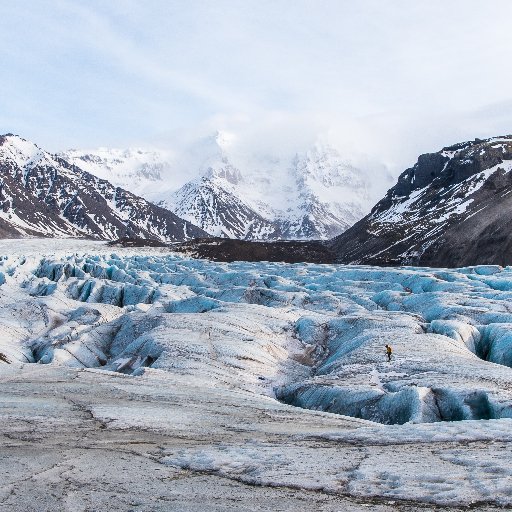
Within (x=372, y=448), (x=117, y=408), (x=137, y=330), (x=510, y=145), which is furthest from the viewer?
(x=510, y=145)

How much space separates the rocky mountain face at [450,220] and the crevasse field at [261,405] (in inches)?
2074

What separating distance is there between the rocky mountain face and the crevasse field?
52.7m

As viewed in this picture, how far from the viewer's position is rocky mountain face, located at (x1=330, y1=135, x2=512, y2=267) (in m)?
108

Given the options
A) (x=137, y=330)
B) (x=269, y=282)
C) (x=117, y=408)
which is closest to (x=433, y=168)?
(x=269, y=282)

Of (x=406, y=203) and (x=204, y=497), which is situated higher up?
(x=406, y=203)

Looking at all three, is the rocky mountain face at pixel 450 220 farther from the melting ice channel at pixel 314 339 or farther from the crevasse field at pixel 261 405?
the crevasse field at pixel 261 405

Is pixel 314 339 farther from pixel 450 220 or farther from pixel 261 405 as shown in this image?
pixel 450 220

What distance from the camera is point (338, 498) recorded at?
9.84m

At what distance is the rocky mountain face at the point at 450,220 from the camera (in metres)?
108

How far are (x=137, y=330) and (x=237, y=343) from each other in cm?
1039

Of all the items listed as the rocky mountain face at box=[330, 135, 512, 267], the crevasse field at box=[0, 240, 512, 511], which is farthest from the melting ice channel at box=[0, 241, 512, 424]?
the rocky mountain face at box=[330, 135, 512, 267]

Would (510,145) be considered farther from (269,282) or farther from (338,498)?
(338,498)

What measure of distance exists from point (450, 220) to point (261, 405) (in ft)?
402

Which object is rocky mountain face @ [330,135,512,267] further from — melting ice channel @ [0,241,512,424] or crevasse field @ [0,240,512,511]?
crevasse field @ [0,240,512,511]
